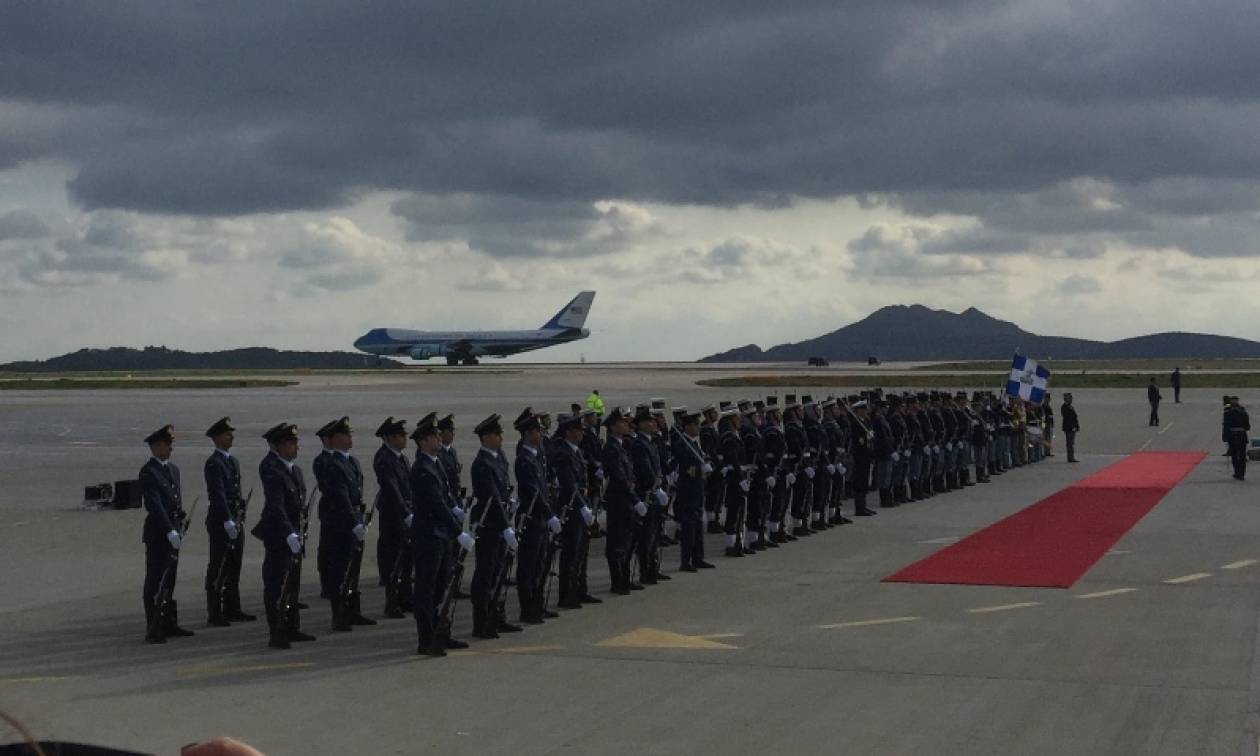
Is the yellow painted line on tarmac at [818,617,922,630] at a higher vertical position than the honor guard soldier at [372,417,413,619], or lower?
lower

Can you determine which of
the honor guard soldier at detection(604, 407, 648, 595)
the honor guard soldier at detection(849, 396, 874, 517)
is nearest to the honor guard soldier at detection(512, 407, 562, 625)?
the honor guard soldier at detection(604, 407, 648, 595)

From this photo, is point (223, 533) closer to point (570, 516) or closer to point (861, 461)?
point (570, 516)

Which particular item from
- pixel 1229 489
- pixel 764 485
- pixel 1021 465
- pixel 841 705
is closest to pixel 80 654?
pixel 841 705

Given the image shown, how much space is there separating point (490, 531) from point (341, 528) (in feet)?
5.21

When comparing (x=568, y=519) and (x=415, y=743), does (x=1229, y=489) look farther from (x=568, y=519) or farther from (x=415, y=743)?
(x=415, y=743)

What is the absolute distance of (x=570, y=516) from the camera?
48.1 feet

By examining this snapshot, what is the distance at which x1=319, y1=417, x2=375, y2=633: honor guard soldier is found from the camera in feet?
44.2

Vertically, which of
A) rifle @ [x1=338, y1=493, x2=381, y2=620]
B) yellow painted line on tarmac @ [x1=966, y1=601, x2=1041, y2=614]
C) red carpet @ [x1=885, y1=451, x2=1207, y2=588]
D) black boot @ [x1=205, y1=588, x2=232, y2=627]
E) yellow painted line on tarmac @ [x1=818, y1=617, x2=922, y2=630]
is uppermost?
rifle @ [x1=338, y1=493, x2=381, y2=620]

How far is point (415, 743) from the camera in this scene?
9.03m

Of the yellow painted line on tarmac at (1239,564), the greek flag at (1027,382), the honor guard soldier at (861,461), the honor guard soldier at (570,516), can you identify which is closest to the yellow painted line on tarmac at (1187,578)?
the yellow painted line on tarmac at (1239,564)

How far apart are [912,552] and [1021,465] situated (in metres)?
16.3

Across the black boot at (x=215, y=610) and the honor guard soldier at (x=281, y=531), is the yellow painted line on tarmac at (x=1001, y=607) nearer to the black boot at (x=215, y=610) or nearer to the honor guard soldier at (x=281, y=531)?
the honor guard soldier at (x=281, y=531)

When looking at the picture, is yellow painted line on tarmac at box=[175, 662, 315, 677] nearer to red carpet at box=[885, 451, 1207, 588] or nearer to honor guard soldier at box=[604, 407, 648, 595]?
honor guard soldier at box=[604, 407, 648, 595]

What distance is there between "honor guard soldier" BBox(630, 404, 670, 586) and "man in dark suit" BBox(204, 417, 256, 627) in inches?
166
